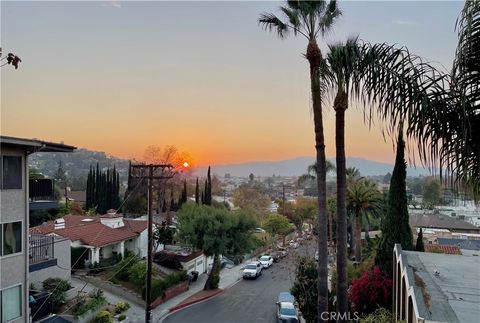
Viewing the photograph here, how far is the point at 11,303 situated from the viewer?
13.7 m

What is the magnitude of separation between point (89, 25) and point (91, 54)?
101 inches

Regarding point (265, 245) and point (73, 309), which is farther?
point (265, 245)

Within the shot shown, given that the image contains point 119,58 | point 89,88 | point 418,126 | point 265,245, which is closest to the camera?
point 418,126

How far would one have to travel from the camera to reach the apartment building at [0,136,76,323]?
13.3 m

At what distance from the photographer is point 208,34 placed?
968 inches

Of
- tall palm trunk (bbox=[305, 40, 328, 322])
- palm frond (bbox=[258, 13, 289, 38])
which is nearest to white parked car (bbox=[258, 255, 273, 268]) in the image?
tall palm trunk (bbox=[305, 40, 328, 322])

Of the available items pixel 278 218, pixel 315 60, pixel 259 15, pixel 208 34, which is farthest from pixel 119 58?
Result: pixel 278 218

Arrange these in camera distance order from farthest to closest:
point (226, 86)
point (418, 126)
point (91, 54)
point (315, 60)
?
point (226, 86)
point (91, 54)
point (315, 60)
point (418, 126)

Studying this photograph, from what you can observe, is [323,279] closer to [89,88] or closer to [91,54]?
[91,54]

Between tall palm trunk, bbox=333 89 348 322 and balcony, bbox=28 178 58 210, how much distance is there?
508 inches

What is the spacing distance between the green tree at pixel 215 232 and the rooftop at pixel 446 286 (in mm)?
17457

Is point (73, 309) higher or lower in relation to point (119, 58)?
lower

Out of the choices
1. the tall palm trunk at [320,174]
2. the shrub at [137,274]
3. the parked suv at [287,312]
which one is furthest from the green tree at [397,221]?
the shrub at [137,274]

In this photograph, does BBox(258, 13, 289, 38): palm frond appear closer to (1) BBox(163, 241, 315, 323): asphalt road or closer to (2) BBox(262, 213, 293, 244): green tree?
(1) BBox(163, 241, 315, 323): asphalt road
